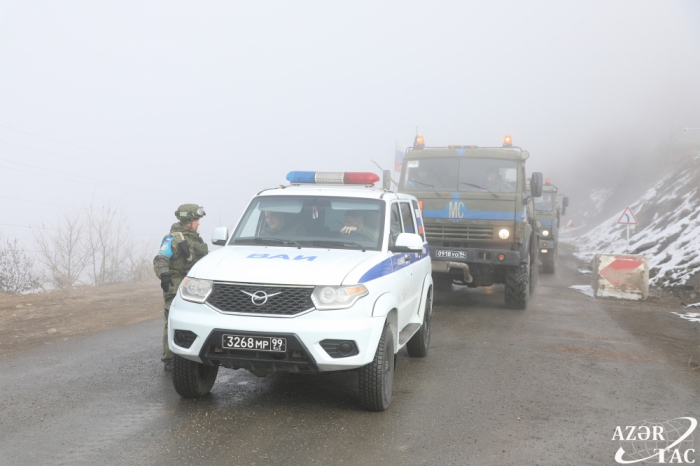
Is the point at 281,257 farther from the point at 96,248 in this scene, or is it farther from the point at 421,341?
the point at 96,248

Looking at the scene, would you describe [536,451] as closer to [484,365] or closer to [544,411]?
[544,411]

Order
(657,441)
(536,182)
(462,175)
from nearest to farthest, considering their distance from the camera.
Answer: (657,441) < (536,182) < (462,175)

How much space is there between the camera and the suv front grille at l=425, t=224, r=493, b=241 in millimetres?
11219

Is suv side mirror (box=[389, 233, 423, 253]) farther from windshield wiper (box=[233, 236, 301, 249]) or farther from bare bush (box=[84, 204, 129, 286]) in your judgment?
bare bush (box=[84, 204, 129, 286])

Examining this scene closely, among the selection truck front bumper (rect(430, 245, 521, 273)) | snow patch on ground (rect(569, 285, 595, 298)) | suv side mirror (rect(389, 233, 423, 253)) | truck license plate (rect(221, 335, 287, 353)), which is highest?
suv side mirror (rect(389, 233, 423, 253))

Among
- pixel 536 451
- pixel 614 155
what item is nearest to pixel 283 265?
pixel 536 451

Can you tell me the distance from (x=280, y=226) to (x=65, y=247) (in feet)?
43.5

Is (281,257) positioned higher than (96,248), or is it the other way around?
(281,257)

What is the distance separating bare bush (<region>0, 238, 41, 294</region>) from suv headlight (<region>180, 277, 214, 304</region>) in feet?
32.9

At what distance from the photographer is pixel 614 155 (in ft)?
261

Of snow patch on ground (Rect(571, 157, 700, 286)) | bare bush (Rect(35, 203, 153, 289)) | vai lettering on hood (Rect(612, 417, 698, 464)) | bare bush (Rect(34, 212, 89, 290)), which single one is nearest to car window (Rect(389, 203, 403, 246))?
vai lettering on hood (Rect(612, 417, 698, 464))

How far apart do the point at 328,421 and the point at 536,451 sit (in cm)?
157

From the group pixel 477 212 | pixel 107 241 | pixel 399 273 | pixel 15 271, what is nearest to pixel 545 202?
pixel 477 212

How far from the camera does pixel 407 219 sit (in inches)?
276
